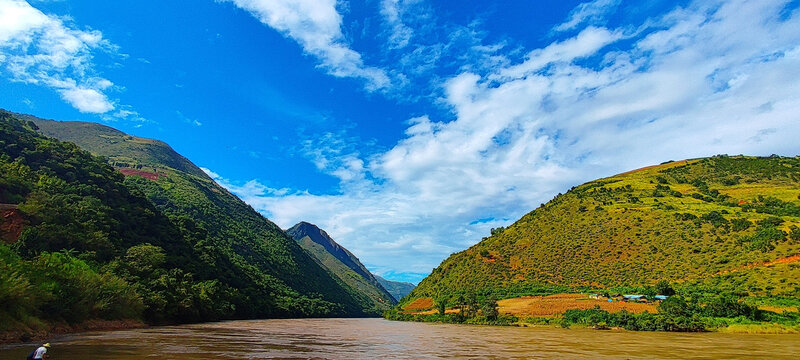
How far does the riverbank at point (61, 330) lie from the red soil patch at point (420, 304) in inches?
2756

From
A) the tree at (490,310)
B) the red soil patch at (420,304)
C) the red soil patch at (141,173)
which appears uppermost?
the red soil patch at (141,173)

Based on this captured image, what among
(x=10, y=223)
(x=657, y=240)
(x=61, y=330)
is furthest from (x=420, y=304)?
(x=10, y=223)

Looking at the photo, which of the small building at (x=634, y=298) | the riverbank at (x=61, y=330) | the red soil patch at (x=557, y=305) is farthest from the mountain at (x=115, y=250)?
the small building at (x=634, y=298)

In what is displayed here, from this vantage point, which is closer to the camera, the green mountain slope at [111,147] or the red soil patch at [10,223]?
the red soil patch at [10,223]

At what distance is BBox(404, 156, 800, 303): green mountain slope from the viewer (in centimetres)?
7306

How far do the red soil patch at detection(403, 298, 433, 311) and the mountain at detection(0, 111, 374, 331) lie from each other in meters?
36.8

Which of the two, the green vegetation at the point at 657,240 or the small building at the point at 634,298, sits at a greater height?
the green vegetation at the point at 657,240

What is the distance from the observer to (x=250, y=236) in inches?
6196

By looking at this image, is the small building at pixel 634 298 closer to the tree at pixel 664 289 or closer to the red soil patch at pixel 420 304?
the tree at pixel 664 289

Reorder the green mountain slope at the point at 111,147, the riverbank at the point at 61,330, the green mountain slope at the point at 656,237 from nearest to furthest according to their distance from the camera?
the riverbank at the point at 61,330 → the green mountain slope at the point at 656,237 → the green mountain slope at the point at 111,147

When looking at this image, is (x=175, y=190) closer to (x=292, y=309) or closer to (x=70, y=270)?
(x=292, y=309)

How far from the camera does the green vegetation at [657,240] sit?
71.4m

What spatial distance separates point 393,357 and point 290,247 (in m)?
166

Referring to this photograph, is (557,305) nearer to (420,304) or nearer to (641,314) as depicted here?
(641,314)
